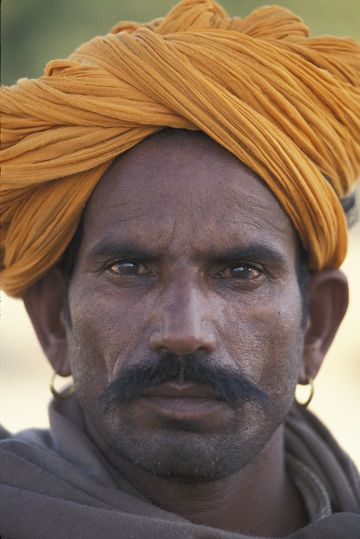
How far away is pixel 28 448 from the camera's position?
3.78 m

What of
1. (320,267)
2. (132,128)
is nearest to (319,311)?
(320,267)

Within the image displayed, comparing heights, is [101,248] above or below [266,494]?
above

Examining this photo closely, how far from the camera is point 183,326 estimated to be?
343cm

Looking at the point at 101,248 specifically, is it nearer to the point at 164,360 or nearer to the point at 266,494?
the point at 164,360

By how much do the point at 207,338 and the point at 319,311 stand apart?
0.74 metres

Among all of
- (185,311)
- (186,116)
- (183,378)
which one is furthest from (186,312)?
(186,116)

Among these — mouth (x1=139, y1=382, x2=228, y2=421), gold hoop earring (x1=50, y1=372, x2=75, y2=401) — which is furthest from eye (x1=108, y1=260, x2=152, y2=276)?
gold hoop earring (x1=50, y1=372, x2=75, y2=401)

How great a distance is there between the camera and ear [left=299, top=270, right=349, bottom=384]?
4008 mm

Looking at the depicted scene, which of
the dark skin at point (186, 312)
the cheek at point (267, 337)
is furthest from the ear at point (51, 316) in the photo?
the cheek at point (267, 337)

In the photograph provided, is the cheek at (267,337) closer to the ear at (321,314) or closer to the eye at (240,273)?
the eye at (240,273)

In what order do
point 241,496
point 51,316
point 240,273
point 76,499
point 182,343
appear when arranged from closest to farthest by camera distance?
point 182,343
point 76,499
point 240,273
point 241,496
point 51,316

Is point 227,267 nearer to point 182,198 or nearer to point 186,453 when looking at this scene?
point 182,198

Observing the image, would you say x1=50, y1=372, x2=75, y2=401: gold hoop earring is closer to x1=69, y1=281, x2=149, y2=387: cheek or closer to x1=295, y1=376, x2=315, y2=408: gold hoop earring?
x1=69, y1=281, x2=149, y2=387: cheek

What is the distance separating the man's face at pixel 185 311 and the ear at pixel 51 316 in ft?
0.61
